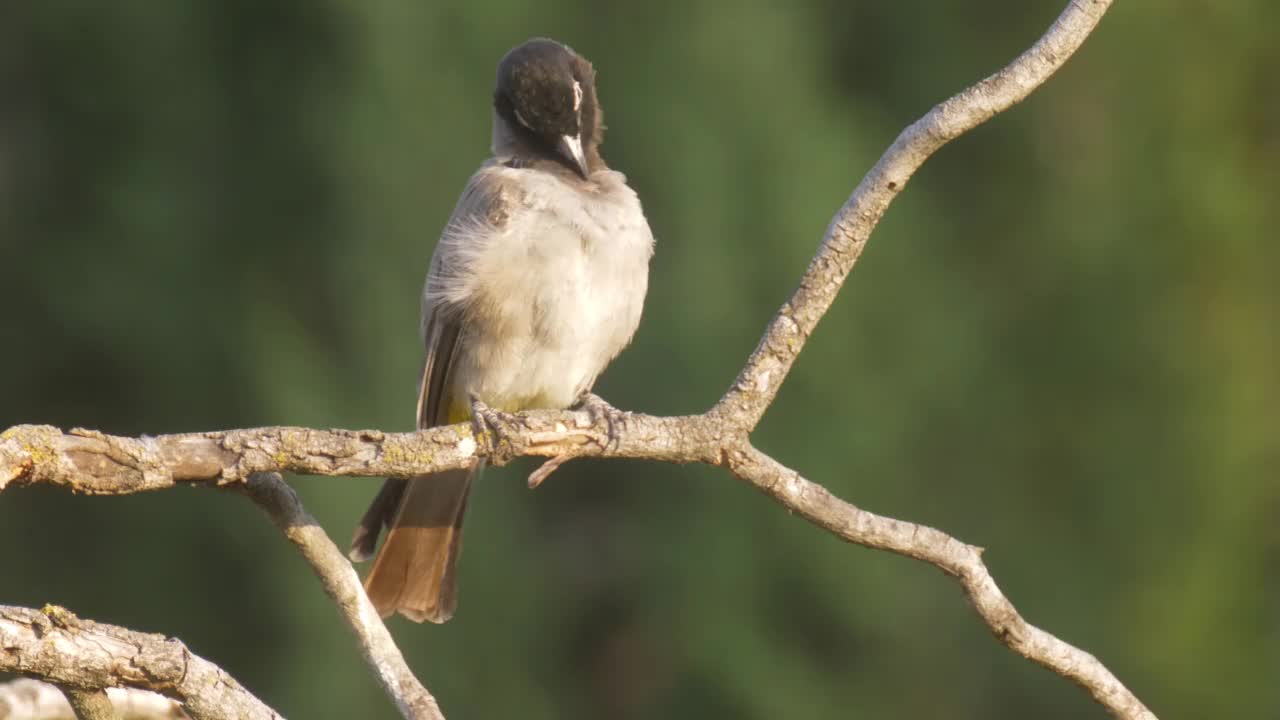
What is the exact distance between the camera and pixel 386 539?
4051 mm

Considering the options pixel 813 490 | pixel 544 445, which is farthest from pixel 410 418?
pixel 813 490

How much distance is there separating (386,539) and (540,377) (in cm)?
59

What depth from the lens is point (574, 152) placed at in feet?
13.5

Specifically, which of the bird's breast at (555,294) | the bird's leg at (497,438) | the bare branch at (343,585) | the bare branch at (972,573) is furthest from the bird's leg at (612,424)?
the bird's breast at (555,294)

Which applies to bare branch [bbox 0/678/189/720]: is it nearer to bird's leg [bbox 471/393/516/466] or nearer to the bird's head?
bird's leg [bbox 471/393/516/466]

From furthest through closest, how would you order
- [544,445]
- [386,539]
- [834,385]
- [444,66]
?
[444,66] < [834,385] < [386,539] < [544,445]

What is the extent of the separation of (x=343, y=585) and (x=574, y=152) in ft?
5.32

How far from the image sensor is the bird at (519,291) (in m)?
4.00

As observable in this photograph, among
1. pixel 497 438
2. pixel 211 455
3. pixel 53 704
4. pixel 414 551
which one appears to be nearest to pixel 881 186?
pixel 497 438

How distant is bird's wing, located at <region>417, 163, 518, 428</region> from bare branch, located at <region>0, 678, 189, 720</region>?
1.37 metres

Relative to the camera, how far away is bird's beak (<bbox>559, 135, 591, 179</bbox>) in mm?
4105

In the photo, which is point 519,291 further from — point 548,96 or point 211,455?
point 211,455

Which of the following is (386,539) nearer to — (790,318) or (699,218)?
(790,318)

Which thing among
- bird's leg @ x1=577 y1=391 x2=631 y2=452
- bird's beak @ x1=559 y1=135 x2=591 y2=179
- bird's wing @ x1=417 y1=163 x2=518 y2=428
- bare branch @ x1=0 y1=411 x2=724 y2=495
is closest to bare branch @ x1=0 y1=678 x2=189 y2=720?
bare branch @ x1=0 y1=411 x2=724 y2=495
